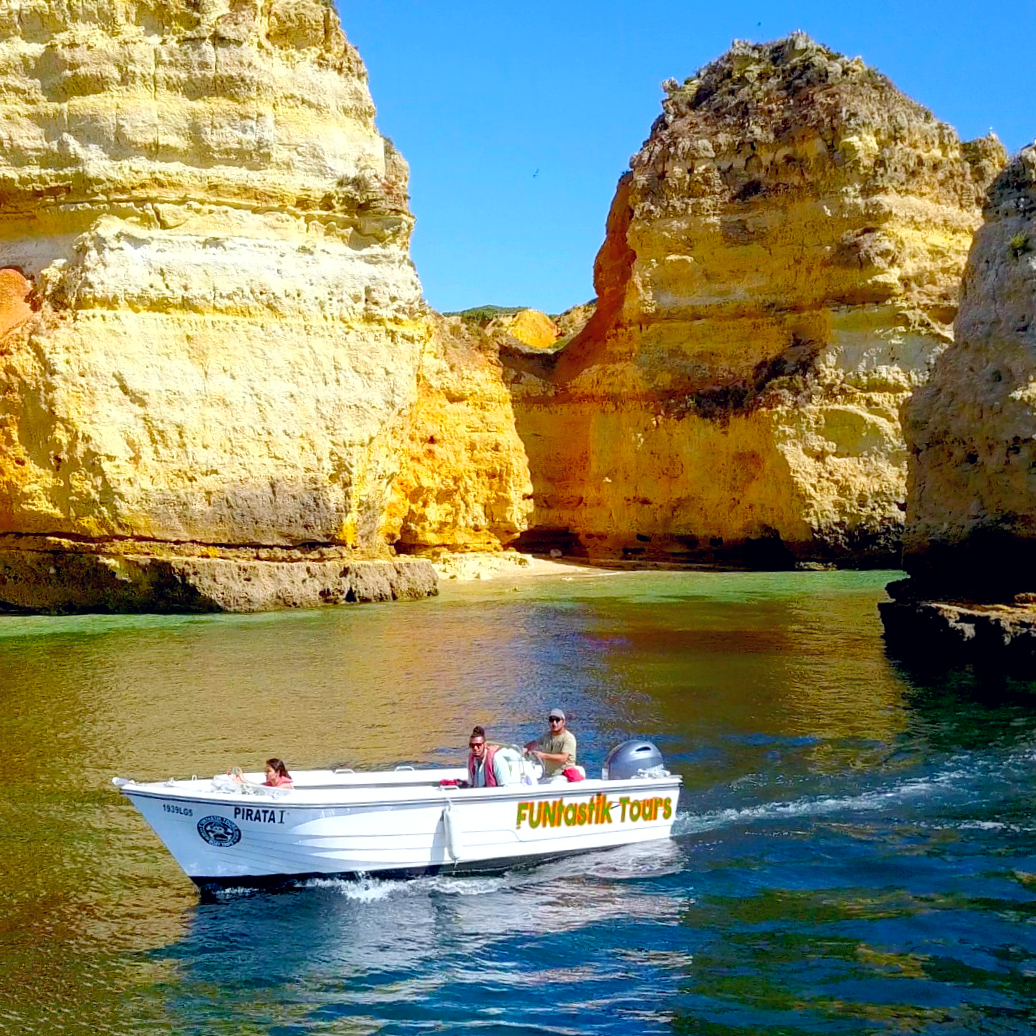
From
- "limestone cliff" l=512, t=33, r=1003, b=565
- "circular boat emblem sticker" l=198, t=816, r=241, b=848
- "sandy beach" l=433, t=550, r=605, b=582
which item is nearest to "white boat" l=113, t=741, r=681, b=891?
"circular boat emblem sticker" l=198, t=816, r=241, b=848

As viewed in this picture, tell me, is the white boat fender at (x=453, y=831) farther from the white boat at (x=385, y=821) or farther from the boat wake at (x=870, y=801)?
the boat wake at (x=870, y=801)

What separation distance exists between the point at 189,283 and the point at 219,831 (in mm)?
18945

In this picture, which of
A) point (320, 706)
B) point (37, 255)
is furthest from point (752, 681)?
point (37, 255)

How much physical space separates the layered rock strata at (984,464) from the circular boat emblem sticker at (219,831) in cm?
1140

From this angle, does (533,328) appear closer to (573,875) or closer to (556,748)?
(556,748)

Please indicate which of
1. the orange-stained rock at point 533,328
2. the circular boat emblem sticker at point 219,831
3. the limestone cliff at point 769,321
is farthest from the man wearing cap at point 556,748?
the orange-stained rock at point 533,328

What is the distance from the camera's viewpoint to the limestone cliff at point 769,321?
36750 mm

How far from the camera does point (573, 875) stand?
919 centimetres

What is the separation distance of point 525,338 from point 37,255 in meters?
36.2

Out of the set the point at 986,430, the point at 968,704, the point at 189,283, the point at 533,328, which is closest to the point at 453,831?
the point at 968,704

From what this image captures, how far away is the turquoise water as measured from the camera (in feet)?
22.5

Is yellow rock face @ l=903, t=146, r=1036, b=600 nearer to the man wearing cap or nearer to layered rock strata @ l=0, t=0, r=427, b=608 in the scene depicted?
the man wearing cap

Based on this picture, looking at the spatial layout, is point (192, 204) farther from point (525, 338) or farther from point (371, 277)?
point (525, 338)

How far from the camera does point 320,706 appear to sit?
14930 mm
